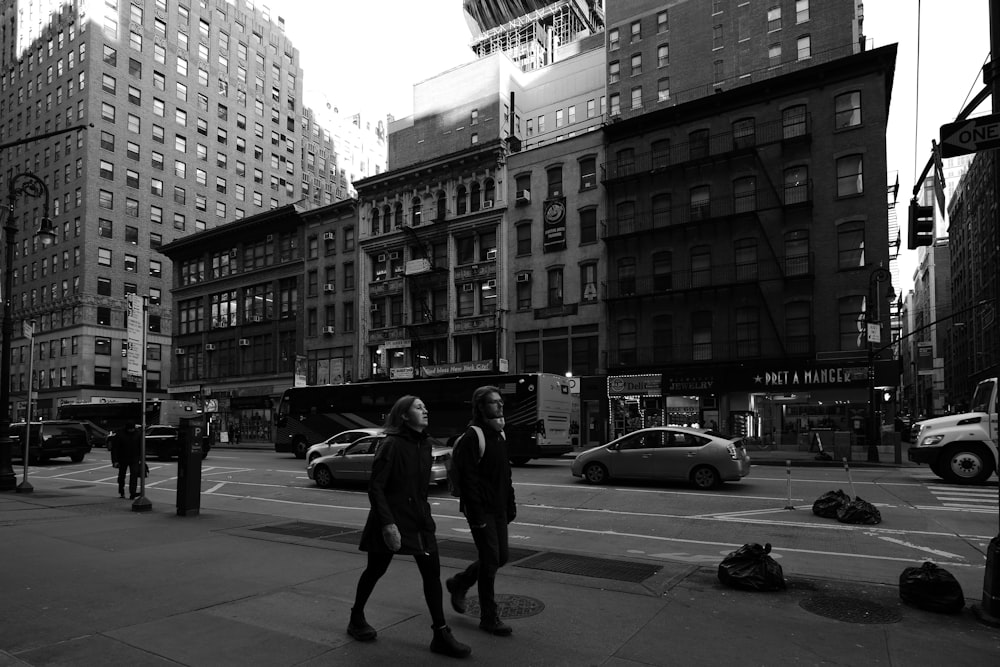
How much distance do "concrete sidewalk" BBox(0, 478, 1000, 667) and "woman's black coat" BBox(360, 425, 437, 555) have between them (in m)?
0.78

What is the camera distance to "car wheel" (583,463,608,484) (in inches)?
682

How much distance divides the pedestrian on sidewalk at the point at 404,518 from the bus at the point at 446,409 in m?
17.9

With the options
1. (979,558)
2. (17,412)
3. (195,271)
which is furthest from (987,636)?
(17,412)

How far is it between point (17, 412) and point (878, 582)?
88356 mm

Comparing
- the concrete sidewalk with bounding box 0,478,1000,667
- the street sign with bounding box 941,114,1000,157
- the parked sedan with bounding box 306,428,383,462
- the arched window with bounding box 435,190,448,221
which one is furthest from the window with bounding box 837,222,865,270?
the concrete sidewalk with bounding box 0,478,1000,667

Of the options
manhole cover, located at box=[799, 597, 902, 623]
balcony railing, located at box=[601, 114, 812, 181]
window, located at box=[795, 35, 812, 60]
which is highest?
window, located at box=[795, 35, 812, 60]

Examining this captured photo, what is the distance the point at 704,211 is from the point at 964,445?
68.9ft

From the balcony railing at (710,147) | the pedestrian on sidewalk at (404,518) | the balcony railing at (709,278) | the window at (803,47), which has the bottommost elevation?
the pedestrian on sidewalk at (404,518)

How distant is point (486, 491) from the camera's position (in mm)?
5469

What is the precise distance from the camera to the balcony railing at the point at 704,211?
33.2 m

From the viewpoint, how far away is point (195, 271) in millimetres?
59562

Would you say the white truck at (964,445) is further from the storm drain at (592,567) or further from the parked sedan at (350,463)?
the storm drain at (592,567)

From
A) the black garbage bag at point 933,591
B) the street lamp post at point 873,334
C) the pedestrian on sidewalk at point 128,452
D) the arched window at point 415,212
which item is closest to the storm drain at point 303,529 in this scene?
the pedestrian on sidewalk at point 128,452

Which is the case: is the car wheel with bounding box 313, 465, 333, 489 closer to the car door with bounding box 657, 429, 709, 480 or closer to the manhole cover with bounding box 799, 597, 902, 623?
the car door with bounding box 657, 429, 709, 480
